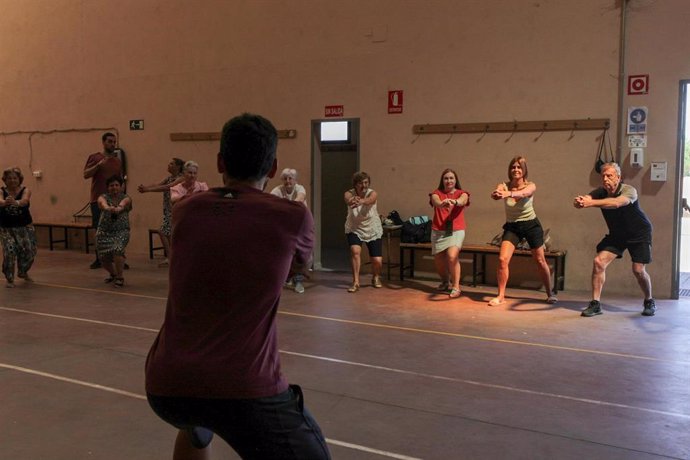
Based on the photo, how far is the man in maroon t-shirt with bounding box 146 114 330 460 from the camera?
1.71 meters

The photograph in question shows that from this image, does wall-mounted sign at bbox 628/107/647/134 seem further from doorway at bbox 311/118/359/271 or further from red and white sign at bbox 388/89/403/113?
doorway at bbox 311/118/359/271

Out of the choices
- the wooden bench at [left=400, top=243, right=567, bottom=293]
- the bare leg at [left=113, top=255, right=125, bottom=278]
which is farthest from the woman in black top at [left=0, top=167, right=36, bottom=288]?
the wooden bench at [left=400, top=243, right=567, bottom=293]

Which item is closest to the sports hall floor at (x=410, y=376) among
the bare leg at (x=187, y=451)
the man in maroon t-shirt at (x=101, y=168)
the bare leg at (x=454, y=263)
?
the bare leg at (x=454, y=263)

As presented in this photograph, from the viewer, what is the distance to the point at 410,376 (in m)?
4.38

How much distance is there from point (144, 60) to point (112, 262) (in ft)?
13.8

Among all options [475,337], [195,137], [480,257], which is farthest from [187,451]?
[195,137]

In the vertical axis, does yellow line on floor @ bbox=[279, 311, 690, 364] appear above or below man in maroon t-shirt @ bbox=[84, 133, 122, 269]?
below

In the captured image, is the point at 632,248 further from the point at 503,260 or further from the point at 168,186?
the point at 168,186

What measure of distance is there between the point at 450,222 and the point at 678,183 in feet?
8.48

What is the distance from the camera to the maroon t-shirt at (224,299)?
171 cm

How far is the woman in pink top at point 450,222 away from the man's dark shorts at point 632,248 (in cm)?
157

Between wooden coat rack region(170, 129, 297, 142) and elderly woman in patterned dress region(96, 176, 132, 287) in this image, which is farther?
A: wooden coat rack region(170, 129, 297, 142)

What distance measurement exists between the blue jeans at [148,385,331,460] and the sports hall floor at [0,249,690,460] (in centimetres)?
147

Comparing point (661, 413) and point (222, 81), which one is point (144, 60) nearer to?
point (222, 81)
